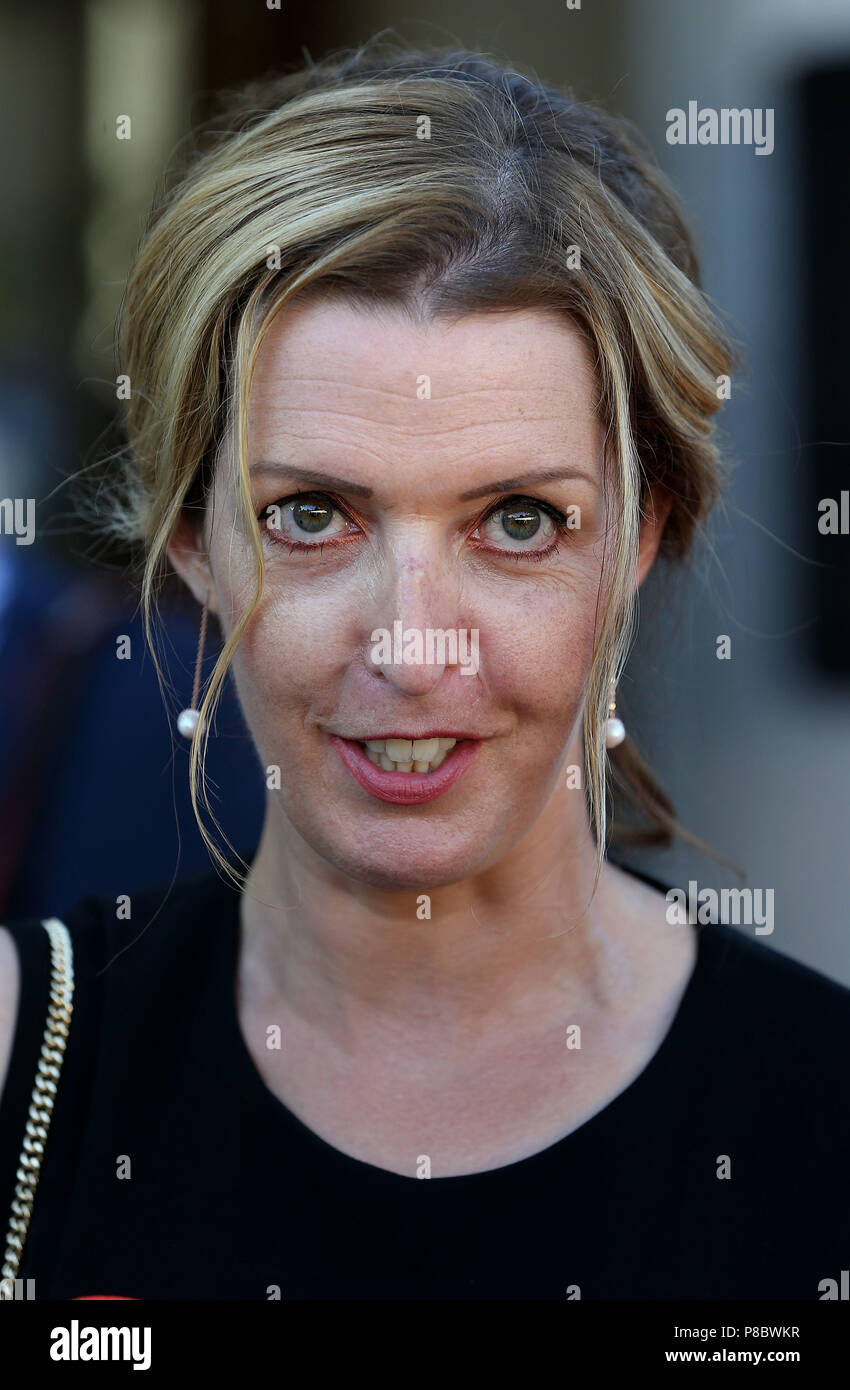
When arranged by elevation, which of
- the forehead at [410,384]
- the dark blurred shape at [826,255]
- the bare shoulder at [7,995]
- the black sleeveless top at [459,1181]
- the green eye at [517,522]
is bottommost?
the black sleeveless top at [459,1181]

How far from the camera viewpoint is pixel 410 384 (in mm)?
1461

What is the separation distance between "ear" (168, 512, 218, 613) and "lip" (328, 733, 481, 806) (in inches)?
12.1

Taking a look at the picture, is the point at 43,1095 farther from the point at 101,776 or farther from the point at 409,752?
the point at 101,776

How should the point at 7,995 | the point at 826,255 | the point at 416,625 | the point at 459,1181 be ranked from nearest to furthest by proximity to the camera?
the point at 416,625 → the point at 459,1181 → the point at 7,995 → the point at 826,255

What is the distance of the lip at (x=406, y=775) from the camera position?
4.97 ft

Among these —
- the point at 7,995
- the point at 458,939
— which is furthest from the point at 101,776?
the point at 458,939

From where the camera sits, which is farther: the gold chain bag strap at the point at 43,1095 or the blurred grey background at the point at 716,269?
the blurred grey background at the point at 716,269

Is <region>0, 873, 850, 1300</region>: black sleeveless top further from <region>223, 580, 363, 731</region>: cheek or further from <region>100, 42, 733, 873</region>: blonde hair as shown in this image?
<region>223, 580, 363, 731</region>: cheek

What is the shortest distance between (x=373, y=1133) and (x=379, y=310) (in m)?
0.95

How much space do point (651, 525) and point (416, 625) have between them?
45 centimetres

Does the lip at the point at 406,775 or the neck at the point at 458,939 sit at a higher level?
the lip at the point at 406,775

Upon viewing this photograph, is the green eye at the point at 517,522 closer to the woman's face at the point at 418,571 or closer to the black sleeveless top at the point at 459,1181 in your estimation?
the woman's face at the point at 418,571

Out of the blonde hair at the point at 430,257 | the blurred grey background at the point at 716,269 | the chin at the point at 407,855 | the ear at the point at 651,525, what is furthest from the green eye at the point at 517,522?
the blurred grey background at the point at 716,269
